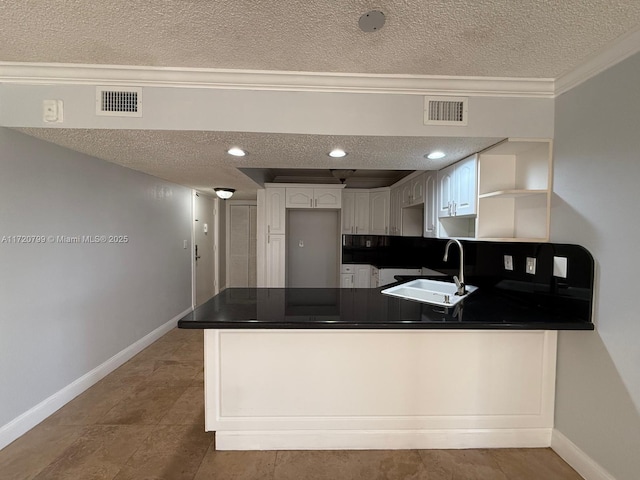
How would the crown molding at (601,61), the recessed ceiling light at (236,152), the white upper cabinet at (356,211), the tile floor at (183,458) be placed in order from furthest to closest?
the white upper cabinet at (356,211), the recessed ceiling light at (236,152), the tile floor at (183,458), the crown molding at (601,61)

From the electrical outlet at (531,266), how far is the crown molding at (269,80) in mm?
1070

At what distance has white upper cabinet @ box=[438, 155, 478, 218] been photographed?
2.20 meters

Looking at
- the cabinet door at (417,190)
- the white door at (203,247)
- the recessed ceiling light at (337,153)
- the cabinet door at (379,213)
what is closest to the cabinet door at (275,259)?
the white door at (203,247)

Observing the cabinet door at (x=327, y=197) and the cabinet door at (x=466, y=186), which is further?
the cabinet door at (x=327, y=197)

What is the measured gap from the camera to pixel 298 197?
4242 millimetres

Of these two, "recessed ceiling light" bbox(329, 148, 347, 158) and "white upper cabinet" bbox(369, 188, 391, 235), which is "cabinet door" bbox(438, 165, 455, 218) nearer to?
"recessed ceiling light" bbox(329, 148, 347, 158)

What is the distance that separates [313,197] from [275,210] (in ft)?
2.05

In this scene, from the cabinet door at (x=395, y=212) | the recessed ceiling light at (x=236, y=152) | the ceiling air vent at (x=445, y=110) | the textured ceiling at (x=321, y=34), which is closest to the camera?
the textured ceiling at (x=321, y=34)

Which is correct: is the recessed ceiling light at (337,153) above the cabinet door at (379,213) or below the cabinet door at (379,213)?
above

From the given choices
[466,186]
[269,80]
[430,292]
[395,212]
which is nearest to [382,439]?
[430,292]

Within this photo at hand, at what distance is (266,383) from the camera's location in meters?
1.73

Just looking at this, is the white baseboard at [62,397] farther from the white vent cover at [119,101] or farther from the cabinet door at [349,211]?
the cabinet door at [349,211]

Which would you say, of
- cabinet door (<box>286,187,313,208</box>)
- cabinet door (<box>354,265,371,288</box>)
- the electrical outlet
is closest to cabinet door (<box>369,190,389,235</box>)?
cabinet door (<box>354,265,371,288</box>)

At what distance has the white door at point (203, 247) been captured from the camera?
4516 millimetres
